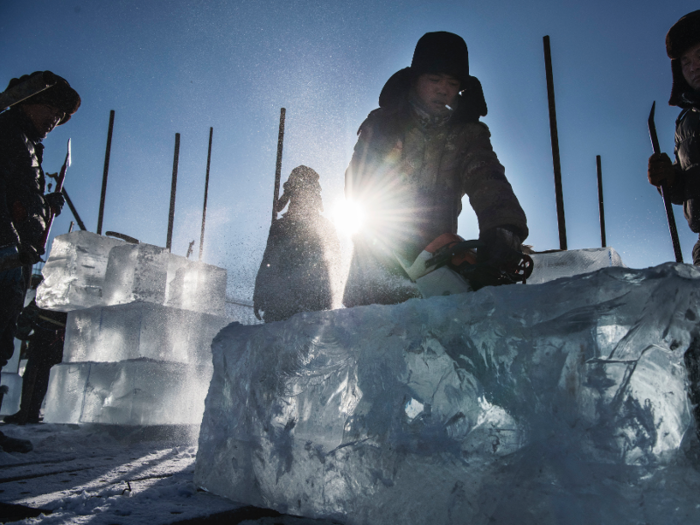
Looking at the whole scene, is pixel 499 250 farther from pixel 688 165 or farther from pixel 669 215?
pixel 669 215

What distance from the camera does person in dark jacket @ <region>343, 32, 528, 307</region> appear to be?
167cm

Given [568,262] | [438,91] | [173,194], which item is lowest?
A: [568,262]

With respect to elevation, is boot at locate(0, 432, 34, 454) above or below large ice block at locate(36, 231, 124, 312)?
below

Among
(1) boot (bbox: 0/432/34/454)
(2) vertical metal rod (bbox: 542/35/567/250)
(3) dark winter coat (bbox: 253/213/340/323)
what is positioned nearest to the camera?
(1) boot (bbox: 0/432/34/454)

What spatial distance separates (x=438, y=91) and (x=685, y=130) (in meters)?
1.06

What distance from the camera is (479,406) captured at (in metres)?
0.82

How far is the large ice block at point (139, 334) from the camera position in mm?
3102

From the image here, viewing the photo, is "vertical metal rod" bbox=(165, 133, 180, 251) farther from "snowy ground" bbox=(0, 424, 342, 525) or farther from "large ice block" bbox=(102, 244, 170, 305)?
→ "snowy ground" bbox=(0, 424, 342, 525)

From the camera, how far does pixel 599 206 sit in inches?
263

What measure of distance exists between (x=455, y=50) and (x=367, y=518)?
1707 mm

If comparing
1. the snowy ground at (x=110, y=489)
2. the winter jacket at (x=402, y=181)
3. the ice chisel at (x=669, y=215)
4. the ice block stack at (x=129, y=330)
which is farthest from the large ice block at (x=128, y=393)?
the ice chisel at (x=669, y=215)

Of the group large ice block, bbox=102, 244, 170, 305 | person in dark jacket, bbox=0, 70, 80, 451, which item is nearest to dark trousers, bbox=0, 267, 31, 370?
person in dark jacket, bbox=0, 70, 80, 451

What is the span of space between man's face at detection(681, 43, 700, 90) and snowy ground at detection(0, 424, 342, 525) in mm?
2142

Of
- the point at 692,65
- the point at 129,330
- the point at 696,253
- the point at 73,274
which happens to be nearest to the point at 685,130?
the point at 692,65
